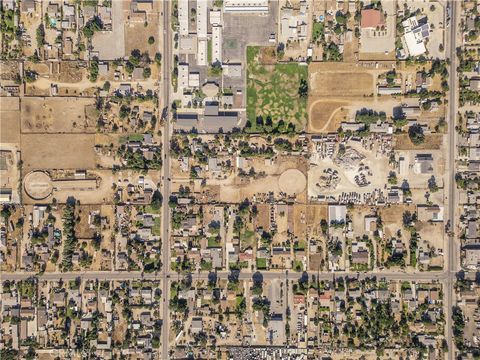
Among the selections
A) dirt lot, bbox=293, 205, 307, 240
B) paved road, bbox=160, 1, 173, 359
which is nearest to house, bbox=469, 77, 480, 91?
dirt lot, bbox=293, 205, 307, 240

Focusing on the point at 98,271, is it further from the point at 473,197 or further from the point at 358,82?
the point at 473,197

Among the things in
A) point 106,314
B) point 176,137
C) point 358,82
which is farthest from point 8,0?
point 358,82

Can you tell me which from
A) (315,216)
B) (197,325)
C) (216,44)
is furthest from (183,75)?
(197,325)

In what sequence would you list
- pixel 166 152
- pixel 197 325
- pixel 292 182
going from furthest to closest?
1. pixel 166 152
2. pixel 292 182
3. pixel 197 325

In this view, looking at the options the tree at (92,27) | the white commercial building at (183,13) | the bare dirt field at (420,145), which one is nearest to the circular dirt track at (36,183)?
the tree at (92,27)

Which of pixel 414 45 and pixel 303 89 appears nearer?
pixel 414 45

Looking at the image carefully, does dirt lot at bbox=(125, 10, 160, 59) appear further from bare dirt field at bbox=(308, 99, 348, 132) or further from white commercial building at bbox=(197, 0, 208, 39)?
bare dirt field at bbox=(308, 99, 348, 132)

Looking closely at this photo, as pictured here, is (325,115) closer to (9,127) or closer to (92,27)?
(92,27)
